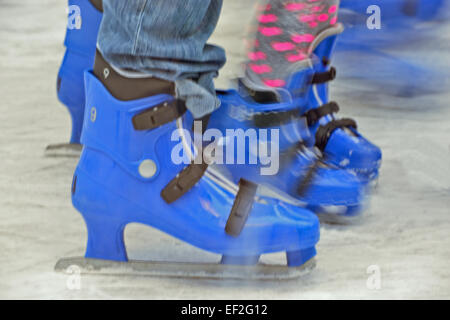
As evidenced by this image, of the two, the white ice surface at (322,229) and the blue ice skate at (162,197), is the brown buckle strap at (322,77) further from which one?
the blue ice skate at (162,197)

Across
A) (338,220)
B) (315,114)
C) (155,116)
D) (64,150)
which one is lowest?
(64,150)

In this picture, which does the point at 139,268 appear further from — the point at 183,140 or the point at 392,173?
the point at 392,173

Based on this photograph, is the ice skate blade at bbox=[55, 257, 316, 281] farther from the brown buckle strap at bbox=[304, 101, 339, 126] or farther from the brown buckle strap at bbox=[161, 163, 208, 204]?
the brown buckle strap at bbox=[304, 101, 339, 126]

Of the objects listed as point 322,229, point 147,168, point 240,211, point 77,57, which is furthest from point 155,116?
point 77,57

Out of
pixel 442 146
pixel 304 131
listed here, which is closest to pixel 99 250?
pixel 304 131

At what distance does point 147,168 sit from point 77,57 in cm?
62

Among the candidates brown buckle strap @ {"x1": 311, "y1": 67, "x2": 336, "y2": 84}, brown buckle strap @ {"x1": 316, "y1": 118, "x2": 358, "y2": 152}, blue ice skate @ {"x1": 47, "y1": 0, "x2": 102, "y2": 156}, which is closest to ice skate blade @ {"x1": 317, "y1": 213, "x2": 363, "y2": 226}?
brown buckle strap @ {"x1": 316, "y1": 118, "x2": 358, "y2": 152}

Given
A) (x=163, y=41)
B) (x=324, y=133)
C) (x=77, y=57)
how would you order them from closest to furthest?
(x=163, y=41)
(x=324, y=133)
(x=77, y=57)

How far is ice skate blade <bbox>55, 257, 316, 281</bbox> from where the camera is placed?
1.10m

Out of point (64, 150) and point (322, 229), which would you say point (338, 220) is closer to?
point (322, 229)

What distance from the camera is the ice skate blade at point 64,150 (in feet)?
5.51

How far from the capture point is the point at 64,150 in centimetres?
169

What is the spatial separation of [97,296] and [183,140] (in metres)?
0.25

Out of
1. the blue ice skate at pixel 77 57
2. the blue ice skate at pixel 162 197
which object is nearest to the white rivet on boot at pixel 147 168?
the blue ice skate at pixel 162 197
